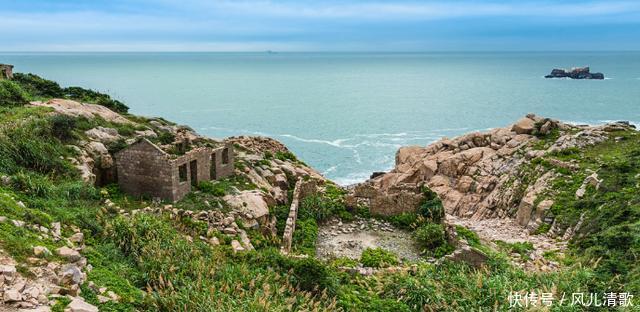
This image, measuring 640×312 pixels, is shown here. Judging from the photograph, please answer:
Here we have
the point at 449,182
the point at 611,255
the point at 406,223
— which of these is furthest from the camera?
the point at 449,182

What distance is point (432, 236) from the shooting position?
983 inches

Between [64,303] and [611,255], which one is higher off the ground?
[64,303]

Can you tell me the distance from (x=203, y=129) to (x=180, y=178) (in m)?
60.9

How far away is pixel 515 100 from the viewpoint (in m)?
118

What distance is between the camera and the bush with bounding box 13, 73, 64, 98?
36.3 m

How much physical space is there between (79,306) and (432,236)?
18.1 m

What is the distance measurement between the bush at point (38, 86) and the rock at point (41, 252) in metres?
26.9

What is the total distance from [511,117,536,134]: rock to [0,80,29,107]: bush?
37.3m

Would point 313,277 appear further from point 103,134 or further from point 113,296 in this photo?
point 103,134

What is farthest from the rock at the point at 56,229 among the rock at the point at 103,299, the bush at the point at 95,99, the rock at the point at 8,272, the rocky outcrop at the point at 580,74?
the rocky outcrop at the point at 580,74

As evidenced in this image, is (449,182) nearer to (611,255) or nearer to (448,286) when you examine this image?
(611,255)

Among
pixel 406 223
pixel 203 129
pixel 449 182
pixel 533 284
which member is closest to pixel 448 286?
pixel 533 284

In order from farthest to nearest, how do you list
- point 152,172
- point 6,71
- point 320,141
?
point 320,141, point 6,71, point 152,172

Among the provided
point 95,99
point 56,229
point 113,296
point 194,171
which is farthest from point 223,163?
point 113,296
